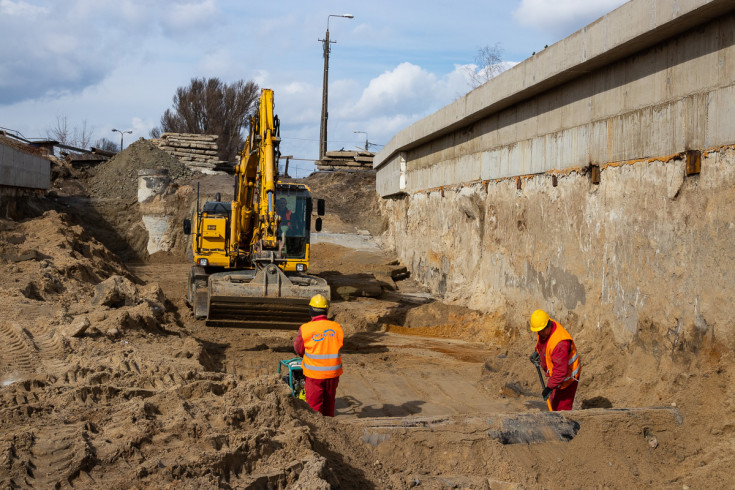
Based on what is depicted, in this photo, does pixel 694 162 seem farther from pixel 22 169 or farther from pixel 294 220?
pixel 22 169

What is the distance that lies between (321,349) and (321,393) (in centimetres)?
48

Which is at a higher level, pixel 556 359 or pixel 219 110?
Result: pixel 219 110

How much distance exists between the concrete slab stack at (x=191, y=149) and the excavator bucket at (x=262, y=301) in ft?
86.6

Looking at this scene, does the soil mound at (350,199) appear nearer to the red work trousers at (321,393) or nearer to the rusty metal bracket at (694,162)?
the rusty metal bracket at (694,162)

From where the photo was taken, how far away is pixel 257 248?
12.3m

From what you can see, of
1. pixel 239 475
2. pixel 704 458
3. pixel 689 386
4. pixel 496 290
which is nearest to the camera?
pixel 239 475

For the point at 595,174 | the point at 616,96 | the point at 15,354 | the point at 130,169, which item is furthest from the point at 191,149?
the point at 616,96

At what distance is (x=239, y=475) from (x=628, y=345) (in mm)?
5971

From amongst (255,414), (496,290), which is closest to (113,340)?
(255,414)

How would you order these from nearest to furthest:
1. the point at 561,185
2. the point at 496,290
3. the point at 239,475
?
1. the point at 239,475
2. the point at 561,185
3. the point at 496,290

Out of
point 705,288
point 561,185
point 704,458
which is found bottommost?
point 704,458

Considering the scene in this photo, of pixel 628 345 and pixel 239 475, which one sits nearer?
pixel 239 475

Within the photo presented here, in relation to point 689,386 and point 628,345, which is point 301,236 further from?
point 689,386

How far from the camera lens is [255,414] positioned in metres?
5.72
